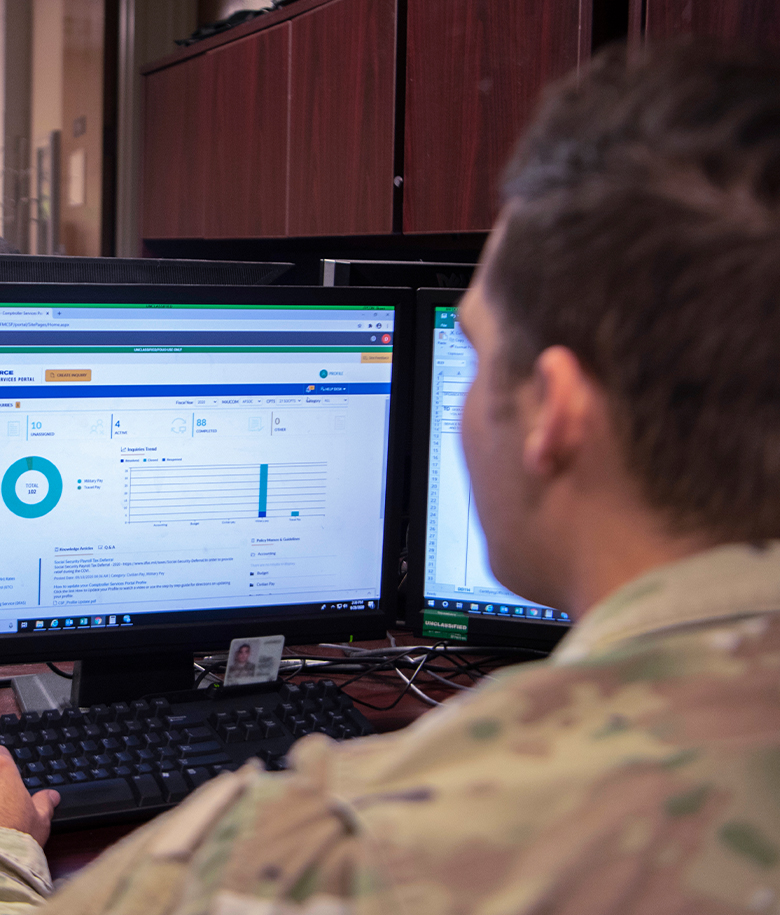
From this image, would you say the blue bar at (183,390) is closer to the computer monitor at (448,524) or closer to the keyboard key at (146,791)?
the computer monitor at (448,524)

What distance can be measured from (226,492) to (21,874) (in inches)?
16.8

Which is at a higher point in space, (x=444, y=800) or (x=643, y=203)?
(x=643, y=203)

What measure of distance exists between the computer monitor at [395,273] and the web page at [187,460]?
0.39m

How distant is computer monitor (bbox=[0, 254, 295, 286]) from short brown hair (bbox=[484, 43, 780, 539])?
0.82m

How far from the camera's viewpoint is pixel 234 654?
3.57 feet

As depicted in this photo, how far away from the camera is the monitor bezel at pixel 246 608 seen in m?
0.98

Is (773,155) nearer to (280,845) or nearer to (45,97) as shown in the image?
(280,845)

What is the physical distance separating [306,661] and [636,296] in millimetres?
946

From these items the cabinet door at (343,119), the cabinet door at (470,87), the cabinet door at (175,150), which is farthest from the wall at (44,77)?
the cabinet door at (470,87)

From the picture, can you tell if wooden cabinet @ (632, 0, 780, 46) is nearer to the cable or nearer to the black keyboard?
the black keyboard

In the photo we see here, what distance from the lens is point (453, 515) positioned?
3.71 feet

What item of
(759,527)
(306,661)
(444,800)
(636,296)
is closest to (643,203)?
(636,296)

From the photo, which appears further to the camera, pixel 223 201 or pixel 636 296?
pixel 223 201

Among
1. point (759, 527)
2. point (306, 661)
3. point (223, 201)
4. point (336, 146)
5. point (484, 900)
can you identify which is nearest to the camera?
point (484, 900)
